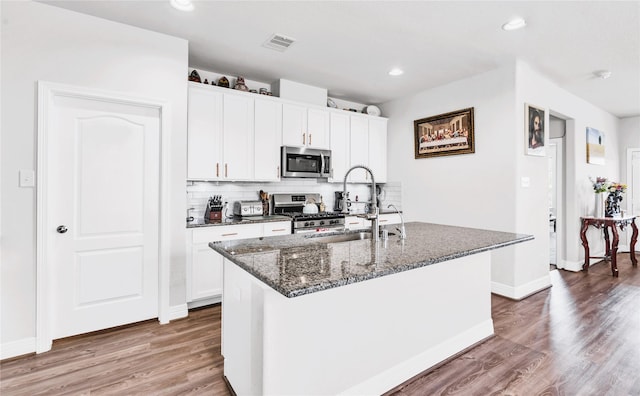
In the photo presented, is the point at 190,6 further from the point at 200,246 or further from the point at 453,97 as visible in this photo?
the point at 453,97

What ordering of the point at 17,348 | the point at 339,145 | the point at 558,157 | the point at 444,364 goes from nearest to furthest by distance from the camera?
the point at 444,364 < the point at 17,348 < the point at 339,145 < the point at 558,157

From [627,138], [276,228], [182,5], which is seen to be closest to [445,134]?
[276,228]

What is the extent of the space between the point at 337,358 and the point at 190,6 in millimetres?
2654

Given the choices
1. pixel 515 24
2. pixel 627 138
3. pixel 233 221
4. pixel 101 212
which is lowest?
pixel 233 221

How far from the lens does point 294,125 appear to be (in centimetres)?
398

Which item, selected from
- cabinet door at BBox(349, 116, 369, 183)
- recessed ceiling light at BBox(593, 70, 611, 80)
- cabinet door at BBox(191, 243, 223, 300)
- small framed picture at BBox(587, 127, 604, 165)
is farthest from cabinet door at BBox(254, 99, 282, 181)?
small framed picture at BBox(587, 127, 604, 165)

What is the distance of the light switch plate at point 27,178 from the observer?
7.49 feet

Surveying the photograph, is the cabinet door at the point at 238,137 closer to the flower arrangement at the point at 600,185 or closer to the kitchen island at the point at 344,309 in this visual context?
the kitchen island at the point at 344,309

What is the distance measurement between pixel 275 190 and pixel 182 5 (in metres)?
2.31

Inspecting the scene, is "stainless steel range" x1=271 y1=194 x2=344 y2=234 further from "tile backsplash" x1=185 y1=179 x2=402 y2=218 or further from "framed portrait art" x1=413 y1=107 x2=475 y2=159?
"framed portrait art" x1=413 y1=107 x2=475 y2=159

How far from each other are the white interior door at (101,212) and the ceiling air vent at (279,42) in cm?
124

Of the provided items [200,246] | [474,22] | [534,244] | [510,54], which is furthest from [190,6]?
[534,244]

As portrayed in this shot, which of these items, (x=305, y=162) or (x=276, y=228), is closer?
(x=276, y=228)

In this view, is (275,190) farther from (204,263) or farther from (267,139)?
(204,263)
